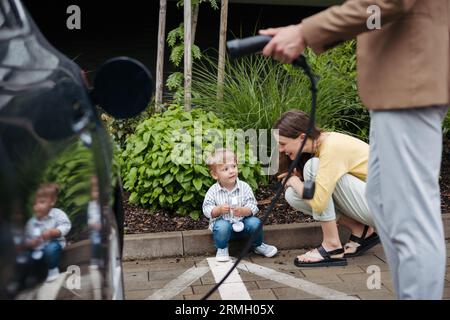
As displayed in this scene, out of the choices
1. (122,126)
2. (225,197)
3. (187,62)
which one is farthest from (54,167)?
(122,126)

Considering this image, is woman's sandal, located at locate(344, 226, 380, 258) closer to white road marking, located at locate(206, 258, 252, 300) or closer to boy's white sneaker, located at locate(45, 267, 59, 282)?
white road marking, located at locate(206, 258, 252, 300)

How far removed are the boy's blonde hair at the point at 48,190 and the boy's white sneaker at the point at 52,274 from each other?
17 cm

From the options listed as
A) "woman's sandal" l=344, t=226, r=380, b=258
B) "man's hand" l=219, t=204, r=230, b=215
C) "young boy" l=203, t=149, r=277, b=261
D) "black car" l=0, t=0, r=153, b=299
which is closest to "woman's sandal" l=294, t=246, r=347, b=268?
"woman's sandal" l=344, t=226, r=380, b=258

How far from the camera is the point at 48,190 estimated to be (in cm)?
120

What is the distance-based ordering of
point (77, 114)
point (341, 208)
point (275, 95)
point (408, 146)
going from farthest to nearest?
point (275, 95) < point (341, 208) < point (408, 146) < point (77, 114)

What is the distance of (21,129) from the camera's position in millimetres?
1197

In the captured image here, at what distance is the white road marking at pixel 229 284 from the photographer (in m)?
2.92

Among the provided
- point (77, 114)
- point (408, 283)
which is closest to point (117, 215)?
point (77, 114)

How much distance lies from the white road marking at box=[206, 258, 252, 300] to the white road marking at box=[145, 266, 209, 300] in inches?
3.2

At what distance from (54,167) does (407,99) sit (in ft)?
3.77

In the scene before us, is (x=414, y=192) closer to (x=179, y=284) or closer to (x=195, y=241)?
(x=179, y=284)

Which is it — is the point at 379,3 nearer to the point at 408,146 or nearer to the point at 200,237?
the point at 408,146

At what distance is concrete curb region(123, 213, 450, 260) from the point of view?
144 inches
